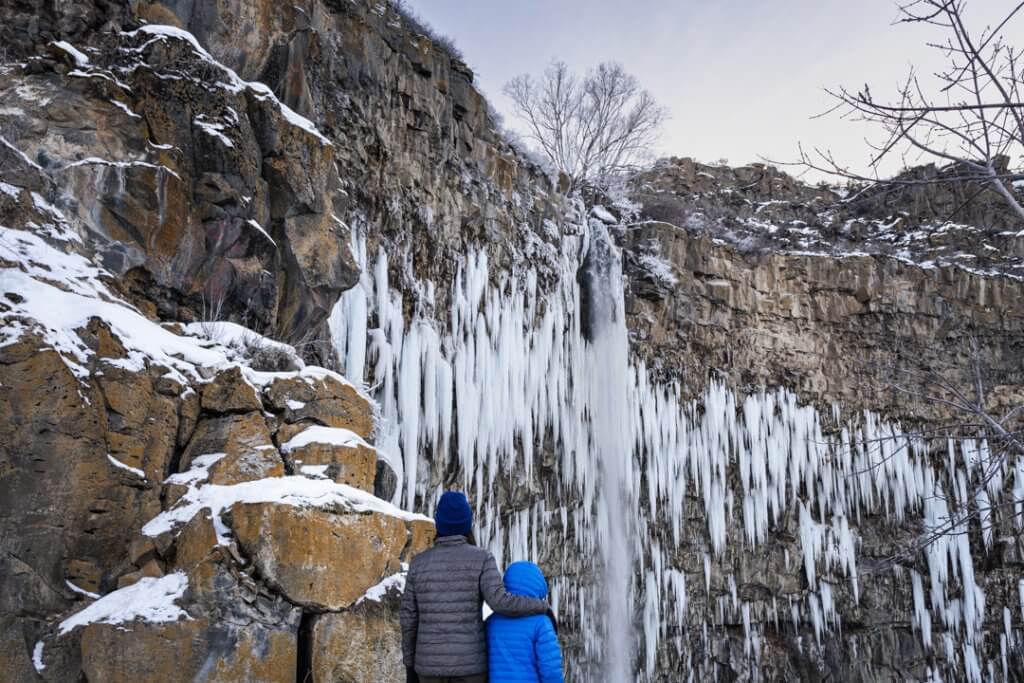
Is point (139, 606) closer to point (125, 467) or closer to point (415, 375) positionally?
point (125, 467)

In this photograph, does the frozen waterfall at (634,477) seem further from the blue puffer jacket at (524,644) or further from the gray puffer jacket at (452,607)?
the blue puffer jacket at (524,644)

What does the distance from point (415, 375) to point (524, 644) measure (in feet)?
24.9

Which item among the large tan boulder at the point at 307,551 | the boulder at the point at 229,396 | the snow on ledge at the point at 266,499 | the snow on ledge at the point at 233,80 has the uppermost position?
the snow on ledge at the point at 233,80

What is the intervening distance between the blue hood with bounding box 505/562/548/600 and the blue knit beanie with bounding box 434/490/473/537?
277mm

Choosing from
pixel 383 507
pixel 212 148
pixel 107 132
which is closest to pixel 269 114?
pixel 212 148

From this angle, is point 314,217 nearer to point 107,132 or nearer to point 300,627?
point 107,132

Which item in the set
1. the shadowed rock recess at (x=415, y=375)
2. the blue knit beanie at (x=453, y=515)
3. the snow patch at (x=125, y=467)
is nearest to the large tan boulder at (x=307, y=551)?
the shadowed rock recess at (x=415, y=375)

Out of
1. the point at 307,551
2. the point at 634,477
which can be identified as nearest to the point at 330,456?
the point at 307,551

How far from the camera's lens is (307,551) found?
3.74 m

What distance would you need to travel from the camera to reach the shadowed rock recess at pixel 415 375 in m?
3.94

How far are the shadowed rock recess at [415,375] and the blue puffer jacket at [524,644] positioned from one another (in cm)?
97

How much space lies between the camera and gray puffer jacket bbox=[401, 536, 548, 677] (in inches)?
120

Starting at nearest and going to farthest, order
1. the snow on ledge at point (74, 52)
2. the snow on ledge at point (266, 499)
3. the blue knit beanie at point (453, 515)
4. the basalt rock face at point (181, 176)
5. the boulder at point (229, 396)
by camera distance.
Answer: the blue knit beanie at point (453, 515) → the snow on ledge at point (266, 499) → the boulder at point (229, 396) → the basalt rock face at point (181, 176) → the snow on ledge at point (74, 52)

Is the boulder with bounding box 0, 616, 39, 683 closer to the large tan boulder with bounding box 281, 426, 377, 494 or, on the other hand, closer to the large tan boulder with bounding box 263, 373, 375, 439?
→ the large tan boulder with bounding box 281, 426, 377, 494
